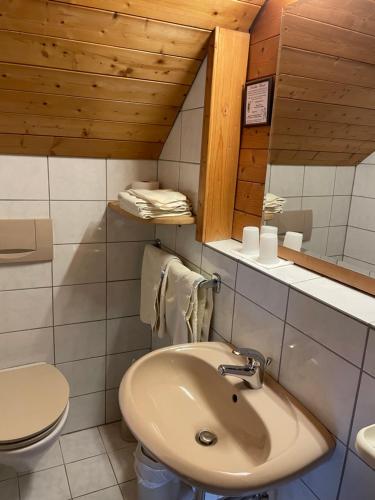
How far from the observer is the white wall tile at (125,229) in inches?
76.8

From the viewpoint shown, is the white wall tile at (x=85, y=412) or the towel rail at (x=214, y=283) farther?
the white wall tile at (x=85, y=412)

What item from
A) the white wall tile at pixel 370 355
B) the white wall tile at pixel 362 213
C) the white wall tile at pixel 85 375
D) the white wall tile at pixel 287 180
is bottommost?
the white wall tile at pixel 85 375

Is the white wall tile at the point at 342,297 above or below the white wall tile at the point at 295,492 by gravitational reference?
above

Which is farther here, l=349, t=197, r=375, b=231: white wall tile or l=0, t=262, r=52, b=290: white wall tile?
l=0, t=262, r=52, b=290: white wall tile

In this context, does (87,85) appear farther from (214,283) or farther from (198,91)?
(214,283)

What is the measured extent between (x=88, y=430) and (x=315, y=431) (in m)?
1.55

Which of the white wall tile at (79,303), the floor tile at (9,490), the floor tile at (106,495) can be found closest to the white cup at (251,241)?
the white wall tile at (79,303)

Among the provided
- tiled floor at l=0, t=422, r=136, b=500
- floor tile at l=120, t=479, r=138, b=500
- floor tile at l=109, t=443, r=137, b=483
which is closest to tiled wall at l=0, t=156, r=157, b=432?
tiled floor at l=0, t=422, r=136, b=500

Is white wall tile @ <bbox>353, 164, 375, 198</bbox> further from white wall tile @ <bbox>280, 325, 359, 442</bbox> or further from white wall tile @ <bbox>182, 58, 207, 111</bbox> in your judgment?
white wall tile @ <bbox>182, 58, 207, 111</bbox>

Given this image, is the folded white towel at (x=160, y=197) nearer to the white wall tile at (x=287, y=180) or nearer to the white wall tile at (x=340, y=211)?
the white wall tile at (x=287, y=180)

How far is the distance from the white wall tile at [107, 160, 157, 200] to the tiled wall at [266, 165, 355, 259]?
2.45 ft

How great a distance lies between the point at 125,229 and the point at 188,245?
0.43m

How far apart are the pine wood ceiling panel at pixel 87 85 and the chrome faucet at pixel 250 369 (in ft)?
3.53

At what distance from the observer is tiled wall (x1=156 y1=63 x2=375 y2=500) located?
93 centimetres
